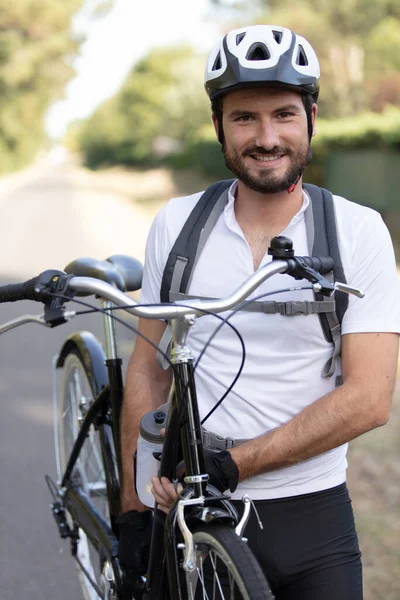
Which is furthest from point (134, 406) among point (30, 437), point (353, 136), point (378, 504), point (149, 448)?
point (353, 136)

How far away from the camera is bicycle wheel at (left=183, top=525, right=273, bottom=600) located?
2137 millimetres

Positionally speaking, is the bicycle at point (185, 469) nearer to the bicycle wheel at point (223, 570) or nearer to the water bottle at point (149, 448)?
the bicycle wheel at point (223, 570)

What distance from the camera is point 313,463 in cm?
264

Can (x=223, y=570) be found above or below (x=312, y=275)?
below

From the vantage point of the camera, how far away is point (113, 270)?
3.53 meters

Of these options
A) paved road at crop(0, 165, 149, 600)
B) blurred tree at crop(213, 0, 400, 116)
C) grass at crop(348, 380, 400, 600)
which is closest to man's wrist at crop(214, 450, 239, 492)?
grass at crop(348, 380, 400, 600)

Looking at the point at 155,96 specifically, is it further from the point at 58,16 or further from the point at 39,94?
the point at 58,16

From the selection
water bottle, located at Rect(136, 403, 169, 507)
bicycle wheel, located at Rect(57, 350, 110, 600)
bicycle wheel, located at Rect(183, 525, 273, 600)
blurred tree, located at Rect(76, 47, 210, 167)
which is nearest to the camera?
bicycle wheel, located at Rect(183, 525, 273, 600)

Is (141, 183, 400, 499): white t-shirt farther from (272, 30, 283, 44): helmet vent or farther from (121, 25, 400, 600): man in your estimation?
(272, 30, 283, 44): helmet vent

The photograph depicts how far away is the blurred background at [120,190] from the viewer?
4758 millimetres

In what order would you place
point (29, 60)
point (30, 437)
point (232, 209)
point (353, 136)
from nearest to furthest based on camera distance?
point (232, 209), point (30, 437), point (353, 136), point (29, 60)

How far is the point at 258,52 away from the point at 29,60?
57.2 meters

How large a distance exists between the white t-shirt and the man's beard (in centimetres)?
11

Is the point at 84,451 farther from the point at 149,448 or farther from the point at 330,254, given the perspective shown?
the point at 330,254
